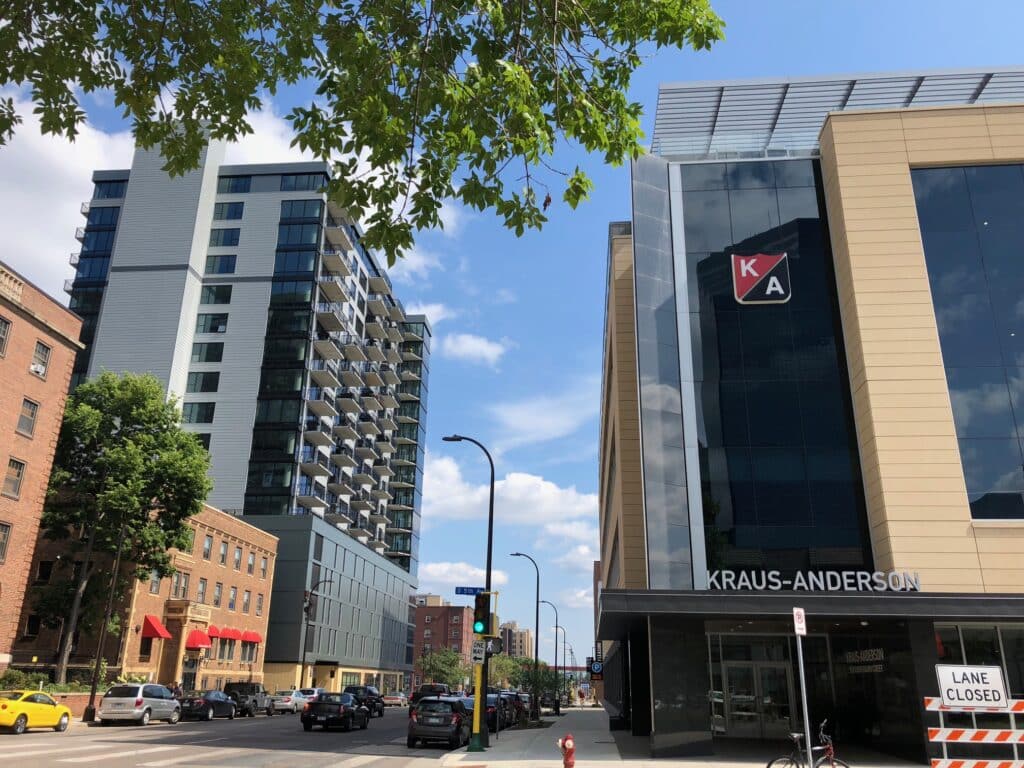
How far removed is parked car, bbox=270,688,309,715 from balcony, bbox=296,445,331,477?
2370cm

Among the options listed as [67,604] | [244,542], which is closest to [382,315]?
[244,542]

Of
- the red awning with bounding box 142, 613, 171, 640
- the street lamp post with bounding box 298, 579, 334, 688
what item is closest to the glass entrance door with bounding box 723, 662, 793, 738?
the red awning with bounding box 142, 613, 171, 640

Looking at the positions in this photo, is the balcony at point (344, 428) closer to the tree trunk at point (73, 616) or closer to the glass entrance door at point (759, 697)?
the tree trunk at point (73, 616)

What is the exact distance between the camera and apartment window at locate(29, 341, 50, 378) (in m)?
34.7

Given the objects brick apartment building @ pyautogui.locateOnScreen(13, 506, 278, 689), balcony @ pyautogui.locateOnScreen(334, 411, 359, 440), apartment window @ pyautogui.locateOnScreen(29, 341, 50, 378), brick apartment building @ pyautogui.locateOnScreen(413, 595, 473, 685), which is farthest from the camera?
brick apartment building @ pyautogui.locateOnScreen(413, 595, 473, 685)

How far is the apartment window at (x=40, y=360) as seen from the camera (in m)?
34.7

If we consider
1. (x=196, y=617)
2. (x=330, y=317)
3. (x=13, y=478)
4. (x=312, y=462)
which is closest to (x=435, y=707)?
(x=13, y=478)

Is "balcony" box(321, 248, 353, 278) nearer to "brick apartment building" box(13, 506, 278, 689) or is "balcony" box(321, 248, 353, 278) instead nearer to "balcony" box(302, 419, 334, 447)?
"balcony" box(302, 419, 334, 447)

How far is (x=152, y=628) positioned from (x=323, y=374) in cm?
3305

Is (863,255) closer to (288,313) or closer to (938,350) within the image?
(938,350)

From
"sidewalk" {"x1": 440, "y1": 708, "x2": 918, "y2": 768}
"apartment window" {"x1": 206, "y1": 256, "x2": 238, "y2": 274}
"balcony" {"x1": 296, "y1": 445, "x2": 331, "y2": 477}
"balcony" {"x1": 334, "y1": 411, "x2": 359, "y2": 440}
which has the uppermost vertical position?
"apartment window" {"x1": 206, "y1": 256, "x2": 238, "y2": 274}

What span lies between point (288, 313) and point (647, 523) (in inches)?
2117

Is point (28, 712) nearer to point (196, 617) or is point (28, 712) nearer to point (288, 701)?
point (196, 617)

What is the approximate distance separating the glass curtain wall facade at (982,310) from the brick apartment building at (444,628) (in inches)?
6190
